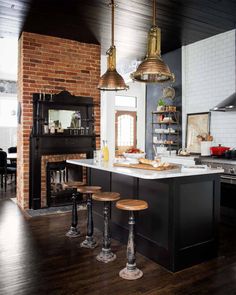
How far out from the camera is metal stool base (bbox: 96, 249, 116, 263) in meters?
3.13

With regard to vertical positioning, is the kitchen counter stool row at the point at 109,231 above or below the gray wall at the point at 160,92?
below

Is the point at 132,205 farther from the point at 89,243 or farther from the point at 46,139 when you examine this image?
the point at 46,139

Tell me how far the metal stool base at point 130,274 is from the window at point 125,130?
7681 millimetres

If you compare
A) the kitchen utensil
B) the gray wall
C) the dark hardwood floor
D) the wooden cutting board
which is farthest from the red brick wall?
the wooden cutting board

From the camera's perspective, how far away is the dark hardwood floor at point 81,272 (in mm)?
2533

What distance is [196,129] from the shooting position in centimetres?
580

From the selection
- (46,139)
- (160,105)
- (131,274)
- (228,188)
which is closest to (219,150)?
(228,188)

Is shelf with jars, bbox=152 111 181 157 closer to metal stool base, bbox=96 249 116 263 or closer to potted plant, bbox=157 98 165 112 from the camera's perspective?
potted plant, bbox=157 98 165 112

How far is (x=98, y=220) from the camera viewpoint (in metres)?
4.21

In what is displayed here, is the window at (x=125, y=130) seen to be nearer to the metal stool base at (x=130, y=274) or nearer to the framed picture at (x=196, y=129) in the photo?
the framed picture at (x=196, y=129)

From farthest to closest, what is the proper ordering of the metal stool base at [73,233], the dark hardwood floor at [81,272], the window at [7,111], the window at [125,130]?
the window at [125,130] → the window at [7,111] → the metal stool base at [73,233] → the dark hardwood floor at [81,272]

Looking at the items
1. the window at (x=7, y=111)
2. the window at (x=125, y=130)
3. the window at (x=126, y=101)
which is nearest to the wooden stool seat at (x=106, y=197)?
the window at (x=125, y=130)

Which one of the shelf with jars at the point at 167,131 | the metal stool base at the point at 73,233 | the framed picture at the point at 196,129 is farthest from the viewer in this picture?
the shelf with jars at the point at 167,131

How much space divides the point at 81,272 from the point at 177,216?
1.07 meters
